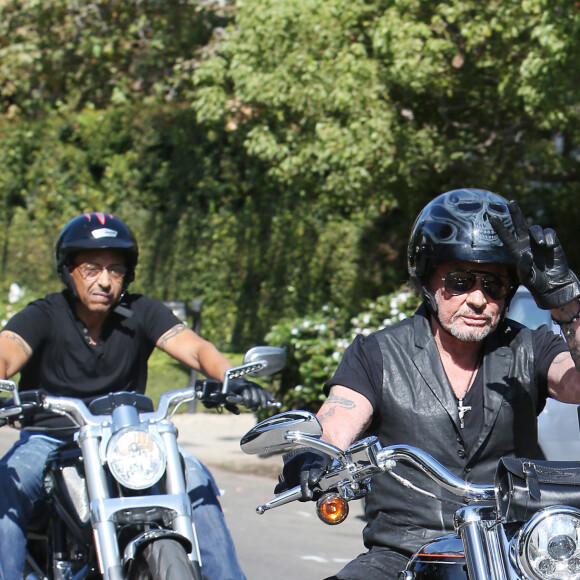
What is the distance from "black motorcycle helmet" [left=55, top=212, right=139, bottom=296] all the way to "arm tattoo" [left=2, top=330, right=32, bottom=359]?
346 mm

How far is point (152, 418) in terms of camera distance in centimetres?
404

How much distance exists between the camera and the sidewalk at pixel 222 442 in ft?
34.6

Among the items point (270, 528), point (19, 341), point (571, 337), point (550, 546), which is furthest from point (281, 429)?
point (270, 528)

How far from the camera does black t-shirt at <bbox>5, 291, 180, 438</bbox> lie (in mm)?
4879

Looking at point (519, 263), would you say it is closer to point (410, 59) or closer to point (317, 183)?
point (410, 59)

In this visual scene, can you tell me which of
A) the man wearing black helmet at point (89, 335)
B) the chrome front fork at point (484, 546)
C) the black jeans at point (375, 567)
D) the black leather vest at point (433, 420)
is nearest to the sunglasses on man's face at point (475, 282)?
the black leather vest at point (433, 420)

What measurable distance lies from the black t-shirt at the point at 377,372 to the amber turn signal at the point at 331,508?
2.39ft

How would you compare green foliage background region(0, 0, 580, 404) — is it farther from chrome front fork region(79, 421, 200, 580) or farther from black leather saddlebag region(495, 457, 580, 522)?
black leather saddlebag region(495, 457, 580, 522)

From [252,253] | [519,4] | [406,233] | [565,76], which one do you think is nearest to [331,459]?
[565,76]

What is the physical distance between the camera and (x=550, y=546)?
7.55ft

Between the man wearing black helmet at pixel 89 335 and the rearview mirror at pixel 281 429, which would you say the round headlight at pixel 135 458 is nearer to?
the man wearing black helmet at pixel 89 335

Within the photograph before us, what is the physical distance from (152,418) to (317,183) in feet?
30.9

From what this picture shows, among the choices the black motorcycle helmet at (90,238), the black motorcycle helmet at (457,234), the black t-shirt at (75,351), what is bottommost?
the black t-shirt at (75,351)

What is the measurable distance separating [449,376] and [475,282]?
0.30 metres
